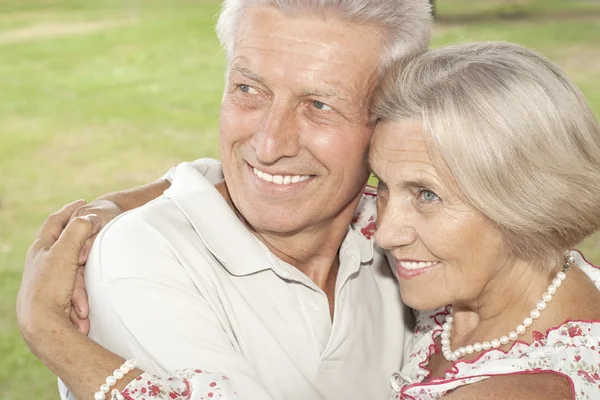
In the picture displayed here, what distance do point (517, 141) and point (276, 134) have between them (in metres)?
0.55

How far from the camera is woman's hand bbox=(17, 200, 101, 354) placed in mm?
1973

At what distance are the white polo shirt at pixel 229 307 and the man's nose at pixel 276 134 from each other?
0.20m

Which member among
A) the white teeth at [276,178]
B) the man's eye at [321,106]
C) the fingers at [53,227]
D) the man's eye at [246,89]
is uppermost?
the man's eye at [246,89]

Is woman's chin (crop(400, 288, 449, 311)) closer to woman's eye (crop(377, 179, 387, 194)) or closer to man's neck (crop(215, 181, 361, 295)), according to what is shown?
woman's eye (crop(377, 179, 387, 194))

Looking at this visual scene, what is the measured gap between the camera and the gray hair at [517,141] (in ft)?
6.05

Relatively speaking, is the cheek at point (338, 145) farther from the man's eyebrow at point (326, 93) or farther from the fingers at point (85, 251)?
the fingers at point (85, 251)

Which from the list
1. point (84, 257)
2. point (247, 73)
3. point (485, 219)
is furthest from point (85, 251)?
point (485, 219)

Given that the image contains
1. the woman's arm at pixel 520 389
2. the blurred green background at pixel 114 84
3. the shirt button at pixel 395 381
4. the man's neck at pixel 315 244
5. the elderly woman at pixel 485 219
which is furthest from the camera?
the blurred green background at pixel 114 84

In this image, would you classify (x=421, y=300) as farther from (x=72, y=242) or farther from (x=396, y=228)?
(x=72, y=242)

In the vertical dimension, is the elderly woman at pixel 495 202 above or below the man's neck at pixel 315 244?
above

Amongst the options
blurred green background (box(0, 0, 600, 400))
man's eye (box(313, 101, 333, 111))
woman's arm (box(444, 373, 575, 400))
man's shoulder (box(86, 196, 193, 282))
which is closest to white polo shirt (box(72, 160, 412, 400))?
man's shoulder (box(86, 196, 193, 282))

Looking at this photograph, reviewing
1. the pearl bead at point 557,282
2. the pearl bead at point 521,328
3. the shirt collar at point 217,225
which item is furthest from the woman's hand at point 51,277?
the pearl bead at point 557,282

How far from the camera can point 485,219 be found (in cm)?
192

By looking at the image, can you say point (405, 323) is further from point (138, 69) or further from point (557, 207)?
point (138, 69)
